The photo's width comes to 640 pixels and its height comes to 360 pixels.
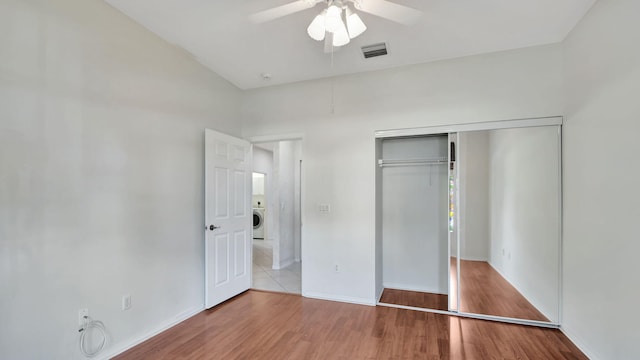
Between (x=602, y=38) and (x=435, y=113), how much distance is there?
1.41 metres

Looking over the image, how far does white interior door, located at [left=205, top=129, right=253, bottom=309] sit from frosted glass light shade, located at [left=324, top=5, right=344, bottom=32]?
1975 millimetres

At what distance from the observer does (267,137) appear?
156 inches

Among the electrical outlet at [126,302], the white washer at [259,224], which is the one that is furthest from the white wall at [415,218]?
the white washer at [259,224]

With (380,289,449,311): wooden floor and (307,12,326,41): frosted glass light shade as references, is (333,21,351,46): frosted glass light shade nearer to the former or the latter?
(307,12,326,41): frosted glass light shade

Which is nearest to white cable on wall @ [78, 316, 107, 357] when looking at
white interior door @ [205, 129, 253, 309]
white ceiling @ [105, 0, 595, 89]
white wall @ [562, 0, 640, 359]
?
white interior door @ [205, 129, 253, 309]

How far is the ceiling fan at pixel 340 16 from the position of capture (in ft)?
6.45

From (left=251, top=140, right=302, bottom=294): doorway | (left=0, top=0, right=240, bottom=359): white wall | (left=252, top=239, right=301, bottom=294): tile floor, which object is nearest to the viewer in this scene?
(left=0, top=0, right=240, bottom=359): white wall

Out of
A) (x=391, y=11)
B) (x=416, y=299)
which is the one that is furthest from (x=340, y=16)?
(x=416, y=299)

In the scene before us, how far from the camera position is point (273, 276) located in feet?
14.9

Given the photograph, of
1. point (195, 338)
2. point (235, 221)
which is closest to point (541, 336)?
point (195, 338)

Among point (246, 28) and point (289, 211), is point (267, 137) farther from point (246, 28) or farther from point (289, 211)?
point (289, 211)

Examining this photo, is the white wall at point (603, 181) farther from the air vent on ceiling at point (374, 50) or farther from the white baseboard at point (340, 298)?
the white baseboard at point (340, 298)

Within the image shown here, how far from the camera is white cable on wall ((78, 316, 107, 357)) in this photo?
2072mm

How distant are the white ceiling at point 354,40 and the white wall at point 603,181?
388 millimetres
